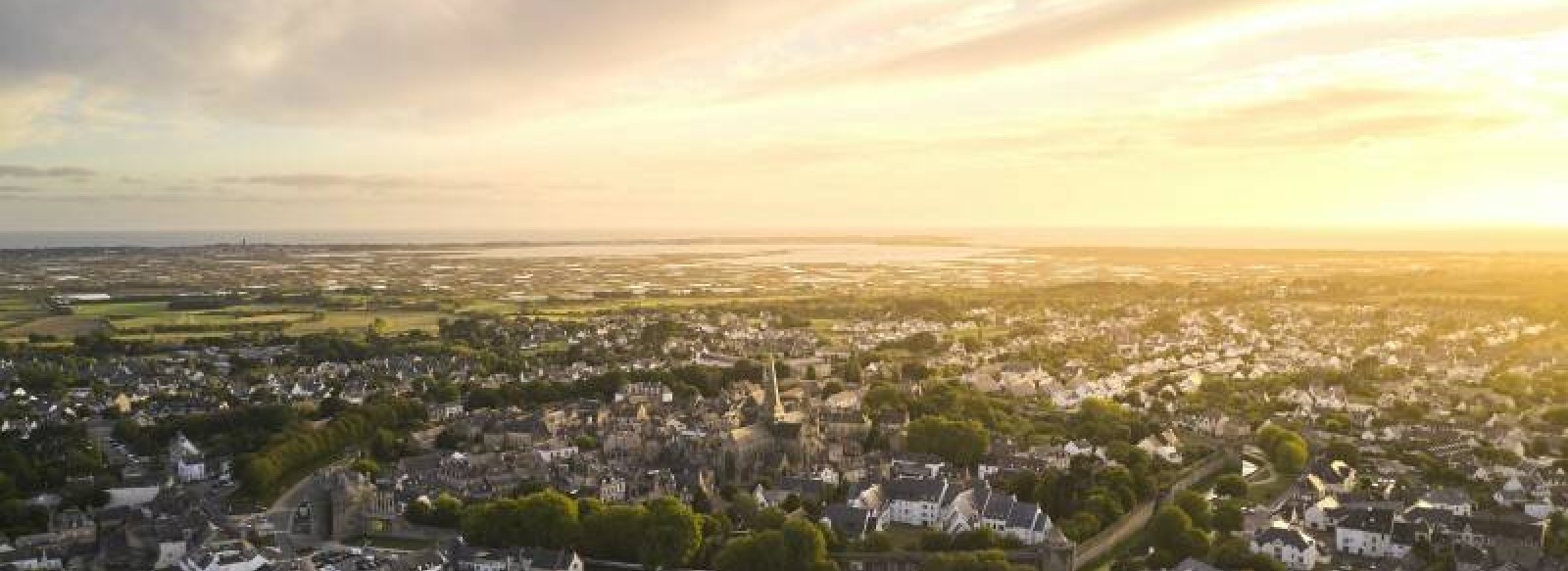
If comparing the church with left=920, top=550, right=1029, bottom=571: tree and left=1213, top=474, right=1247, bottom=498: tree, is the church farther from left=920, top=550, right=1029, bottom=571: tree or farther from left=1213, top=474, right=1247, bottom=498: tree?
left=1213, top=474, right=1247, bottom=498: tree

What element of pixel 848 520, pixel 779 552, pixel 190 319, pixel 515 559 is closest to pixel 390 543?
pixel 515 559

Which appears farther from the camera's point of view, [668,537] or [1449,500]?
[1449,500]

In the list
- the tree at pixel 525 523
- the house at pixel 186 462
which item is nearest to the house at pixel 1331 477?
the tree at pixel 525 523

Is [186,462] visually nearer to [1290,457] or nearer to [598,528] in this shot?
[598,528]

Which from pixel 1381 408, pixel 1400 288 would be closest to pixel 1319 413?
pixel 1381 408

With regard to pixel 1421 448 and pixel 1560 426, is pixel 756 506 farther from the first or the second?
pixel 1560 426

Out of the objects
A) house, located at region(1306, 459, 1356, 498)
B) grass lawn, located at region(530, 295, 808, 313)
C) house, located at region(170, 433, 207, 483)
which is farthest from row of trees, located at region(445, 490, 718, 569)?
grass lawn, located at region(530, 295, 808, 313)

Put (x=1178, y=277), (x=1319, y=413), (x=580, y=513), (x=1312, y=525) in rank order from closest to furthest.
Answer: (x=580, y=513) → (x=1312, y=525) → (x=1319, y=413) → (x=1178, y=277)
